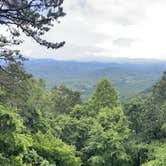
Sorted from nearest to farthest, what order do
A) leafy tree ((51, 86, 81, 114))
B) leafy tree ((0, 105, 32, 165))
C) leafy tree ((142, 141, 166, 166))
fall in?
Result: leafy tree ((0, 105, 32, 165)) < leafy tree ((142, 141, 166, 166)) < leafy tree ((51, 86, 81, 114))

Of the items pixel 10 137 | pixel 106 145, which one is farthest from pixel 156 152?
pixel 10 137

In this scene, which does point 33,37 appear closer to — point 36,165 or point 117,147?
point 36,165

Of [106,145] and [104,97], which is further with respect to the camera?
[104,97]

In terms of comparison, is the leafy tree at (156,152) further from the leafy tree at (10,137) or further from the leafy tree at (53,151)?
the leafy tree at (10,137)

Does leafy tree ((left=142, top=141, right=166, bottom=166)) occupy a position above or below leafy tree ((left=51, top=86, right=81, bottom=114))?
below

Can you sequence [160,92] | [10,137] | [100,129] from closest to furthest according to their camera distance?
[10,137] < [100,129] < [160,92]

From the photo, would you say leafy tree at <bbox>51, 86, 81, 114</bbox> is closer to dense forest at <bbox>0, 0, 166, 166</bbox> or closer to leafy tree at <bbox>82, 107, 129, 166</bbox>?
dense forest at <bbox>0, 0, 166, 166</bbox>

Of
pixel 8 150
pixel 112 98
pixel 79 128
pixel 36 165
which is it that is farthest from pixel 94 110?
pixel 8 150

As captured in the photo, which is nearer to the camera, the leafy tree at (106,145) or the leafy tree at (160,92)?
the leafy tree at (106,145)

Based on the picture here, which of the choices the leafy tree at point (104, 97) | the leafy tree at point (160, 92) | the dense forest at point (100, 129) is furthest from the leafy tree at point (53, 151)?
the leafy tree at point (160, 92)

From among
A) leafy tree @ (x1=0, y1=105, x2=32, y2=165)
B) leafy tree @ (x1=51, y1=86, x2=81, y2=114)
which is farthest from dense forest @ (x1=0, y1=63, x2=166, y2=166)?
leafy tree @ (x1=51, y1=86, x2=81, y2=114)

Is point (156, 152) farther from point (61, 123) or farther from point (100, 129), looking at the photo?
point (61, 123)

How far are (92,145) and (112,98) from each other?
11.4 meters

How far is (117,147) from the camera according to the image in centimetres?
4347
